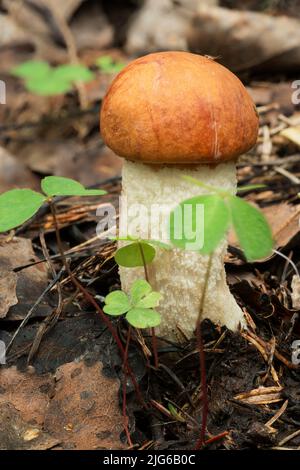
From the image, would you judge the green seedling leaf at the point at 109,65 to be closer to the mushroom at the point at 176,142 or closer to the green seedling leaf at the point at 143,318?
A: the mushroom at the point at 176,142

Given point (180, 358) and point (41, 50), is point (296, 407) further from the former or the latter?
point (41, 50)

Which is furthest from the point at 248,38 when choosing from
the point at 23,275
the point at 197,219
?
the point at 197,219

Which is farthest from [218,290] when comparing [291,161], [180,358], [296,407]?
[291,161]

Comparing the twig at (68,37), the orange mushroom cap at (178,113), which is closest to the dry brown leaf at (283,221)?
the orange mushroom cap at (178,113)

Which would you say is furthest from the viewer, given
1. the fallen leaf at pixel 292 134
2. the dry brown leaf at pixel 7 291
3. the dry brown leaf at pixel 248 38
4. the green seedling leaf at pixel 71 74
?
the green seedling leaf at pixel 71 74

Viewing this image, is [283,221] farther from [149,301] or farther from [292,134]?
[149,301]

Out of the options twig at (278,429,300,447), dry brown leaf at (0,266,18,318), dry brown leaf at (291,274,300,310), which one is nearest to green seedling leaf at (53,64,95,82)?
dry brown leaf at (0,266,18,318)
